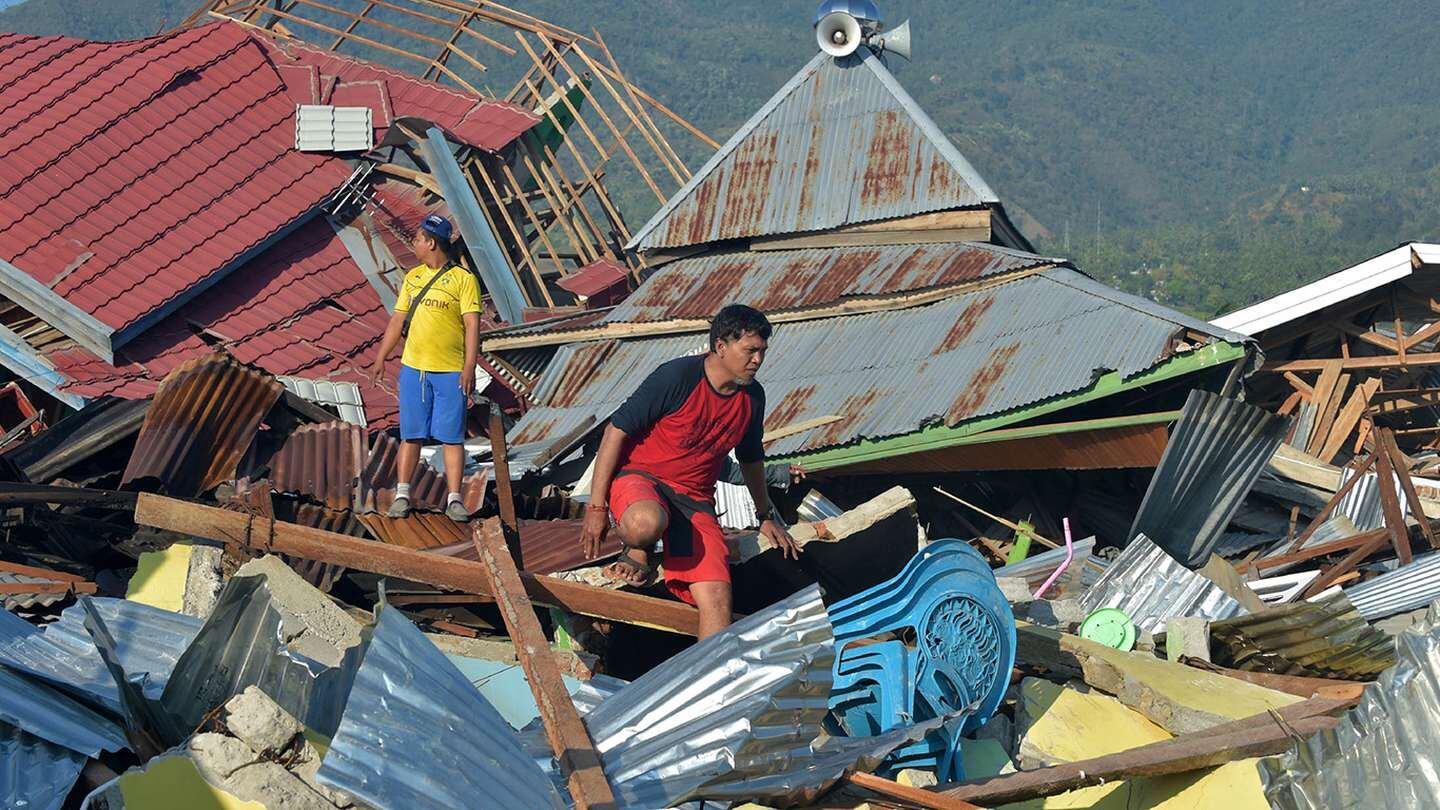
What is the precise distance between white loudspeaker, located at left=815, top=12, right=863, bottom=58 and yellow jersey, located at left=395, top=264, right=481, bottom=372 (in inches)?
344

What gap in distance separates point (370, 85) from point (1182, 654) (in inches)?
491

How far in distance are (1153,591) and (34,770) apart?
6098 millimetres

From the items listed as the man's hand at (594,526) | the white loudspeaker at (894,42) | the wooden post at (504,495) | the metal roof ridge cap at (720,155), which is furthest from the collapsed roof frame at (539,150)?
the man's hand at (594,526)

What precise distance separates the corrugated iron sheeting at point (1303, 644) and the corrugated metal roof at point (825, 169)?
7.22 m

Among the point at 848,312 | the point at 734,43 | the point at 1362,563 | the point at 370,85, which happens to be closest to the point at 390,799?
the point at 1362,563

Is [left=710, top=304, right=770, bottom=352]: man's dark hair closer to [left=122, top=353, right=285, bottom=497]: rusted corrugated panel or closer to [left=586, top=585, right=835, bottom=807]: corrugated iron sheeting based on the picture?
[left=586, top=585, right=835, bottom=807]: corrugated iron sheeting

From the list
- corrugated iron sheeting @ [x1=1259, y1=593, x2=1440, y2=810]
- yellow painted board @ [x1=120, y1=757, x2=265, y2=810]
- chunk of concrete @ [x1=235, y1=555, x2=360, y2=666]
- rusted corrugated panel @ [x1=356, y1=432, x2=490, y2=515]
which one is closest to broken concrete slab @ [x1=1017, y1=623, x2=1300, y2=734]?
corrugated iron sheeting @ [x1=1259, y1=593, x2=1440, y2=810]

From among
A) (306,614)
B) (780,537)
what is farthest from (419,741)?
(780,537)

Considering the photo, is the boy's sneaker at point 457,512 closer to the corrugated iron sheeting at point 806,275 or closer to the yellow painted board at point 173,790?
the yellow painted board at point 173,790

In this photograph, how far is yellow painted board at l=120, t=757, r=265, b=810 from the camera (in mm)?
4242

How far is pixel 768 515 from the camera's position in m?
6.83

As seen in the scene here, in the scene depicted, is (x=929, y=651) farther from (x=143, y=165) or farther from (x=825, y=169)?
(x=143, y=165)

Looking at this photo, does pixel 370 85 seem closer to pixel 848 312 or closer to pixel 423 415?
pixel 848 312

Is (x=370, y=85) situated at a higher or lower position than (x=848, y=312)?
higher
